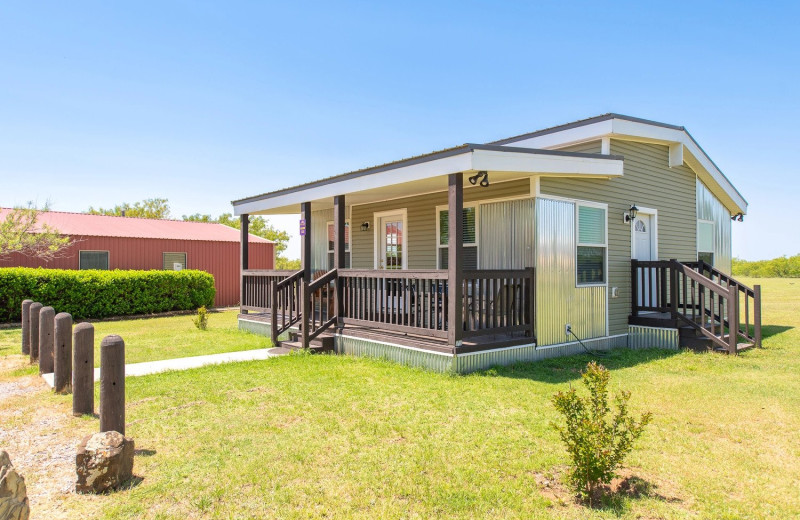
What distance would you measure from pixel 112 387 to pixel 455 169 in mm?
4278

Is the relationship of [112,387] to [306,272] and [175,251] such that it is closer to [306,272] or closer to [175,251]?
[306,272]

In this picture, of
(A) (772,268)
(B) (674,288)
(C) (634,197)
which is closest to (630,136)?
(C) (634,197)

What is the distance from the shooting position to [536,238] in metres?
7.08

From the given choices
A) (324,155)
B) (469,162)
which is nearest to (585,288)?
(469,162)

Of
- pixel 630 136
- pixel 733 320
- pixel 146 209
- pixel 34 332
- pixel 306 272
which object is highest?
pixel 146 209

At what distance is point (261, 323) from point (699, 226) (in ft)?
33.0

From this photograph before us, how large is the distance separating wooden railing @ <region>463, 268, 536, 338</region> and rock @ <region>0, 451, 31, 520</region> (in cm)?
469

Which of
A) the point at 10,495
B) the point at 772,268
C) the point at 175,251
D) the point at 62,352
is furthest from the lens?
the point at 772,268

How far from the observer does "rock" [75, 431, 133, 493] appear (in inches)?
121

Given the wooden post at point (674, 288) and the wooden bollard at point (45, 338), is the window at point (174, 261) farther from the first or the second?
the wooden post at point (674, 288)

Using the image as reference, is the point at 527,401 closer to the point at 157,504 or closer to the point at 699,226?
the point at 157,504

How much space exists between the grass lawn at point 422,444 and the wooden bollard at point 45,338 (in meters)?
1.41

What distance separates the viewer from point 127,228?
18516mm

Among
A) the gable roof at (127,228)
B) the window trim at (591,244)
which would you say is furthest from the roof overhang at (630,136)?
the gable roof at (127,228)
